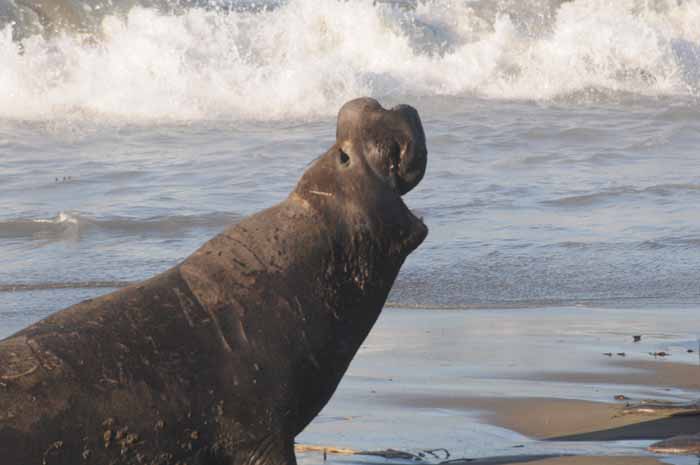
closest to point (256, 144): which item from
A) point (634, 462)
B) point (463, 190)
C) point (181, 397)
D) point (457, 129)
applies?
point (457, 129)

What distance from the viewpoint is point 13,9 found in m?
22.0

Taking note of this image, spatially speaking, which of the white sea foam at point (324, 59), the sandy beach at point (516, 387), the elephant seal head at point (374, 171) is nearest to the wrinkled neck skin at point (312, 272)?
the elephant seal head at point (374, 171)

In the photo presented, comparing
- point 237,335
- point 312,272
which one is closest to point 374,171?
point 312,272

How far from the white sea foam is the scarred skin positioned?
48.6 feet

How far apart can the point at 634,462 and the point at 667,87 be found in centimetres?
1716

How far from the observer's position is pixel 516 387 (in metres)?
6.21

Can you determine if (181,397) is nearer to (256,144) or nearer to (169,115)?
(256,144)

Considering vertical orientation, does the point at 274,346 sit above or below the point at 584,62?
above

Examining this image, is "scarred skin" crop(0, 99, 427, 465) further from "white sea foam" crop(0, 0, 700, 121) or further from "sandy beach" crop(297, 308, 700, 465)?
"white sea foam" crop(0, 0, 700, 121)

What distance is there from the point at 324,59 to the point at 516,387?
50.2 feet

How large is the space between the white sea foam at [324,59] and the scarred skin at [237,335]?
583 inches

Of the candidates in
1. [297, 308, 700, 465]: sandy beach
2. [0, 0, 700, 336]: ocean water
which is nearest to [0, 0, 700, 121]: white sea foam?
[0, 0, 700, 336]: ocean water

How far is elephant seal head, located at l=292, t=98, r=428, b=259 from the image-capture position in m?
3.66

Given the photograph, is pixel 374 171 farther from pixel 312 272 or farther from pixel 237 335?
pixel 237 335
